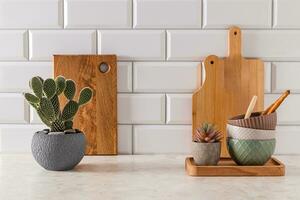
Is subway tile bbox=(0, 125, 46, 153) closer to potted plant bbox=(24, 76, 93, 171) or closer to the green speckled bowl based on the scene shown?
potted plant bbox=(24, 76, 93, 171)

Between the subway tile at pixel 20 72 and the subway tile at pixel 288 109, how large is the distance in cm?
64

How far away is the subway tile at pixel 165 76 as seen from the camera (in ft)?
4.41

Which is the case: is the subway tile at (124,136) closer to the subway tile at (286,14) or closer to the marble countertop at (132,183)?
the marble countertop at (132,183)

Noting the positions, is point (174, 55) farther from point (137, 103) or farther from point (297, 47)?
point (297, 47)

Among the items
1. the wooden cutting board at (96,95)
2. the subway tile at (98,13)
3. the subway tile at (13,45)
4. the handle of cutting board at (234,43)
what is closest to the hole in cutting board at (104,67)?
the wooden cutting board at (96,95)

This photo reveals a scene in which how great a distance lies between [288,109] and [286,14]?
0.27 meters

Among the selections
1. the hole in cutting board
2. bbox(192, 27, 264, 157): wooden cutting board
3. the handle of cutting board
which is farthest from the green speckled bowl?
the hole in cutting board

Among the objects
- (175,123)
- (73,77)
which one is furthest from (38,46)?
Result: (175,123)

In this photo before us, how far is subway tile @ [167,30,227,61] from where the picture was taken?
52.7 inches

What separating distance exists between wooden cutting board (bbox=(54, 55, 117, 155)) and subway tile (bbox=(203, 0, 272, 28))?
1.03 feet

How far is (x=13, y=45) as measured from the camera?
1.36 metres

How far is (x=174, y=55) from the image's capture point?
52.9 inches

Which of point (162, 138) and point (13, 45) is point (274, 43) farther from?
point (13, 45)

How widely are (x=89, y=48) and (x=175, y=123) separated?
33 centimetres
